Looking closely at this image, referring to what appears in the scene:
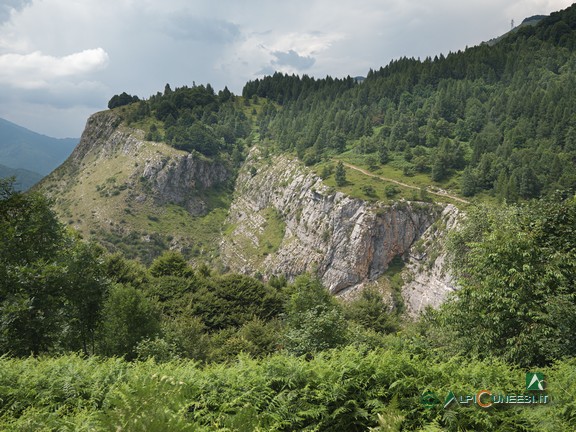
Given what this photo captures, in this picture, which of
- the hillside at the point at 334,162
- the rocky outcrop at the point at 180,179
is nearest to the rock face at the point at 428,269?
the hillside at the point at 334,162

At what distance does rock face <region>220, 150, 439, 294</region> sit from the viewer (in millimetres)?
96625

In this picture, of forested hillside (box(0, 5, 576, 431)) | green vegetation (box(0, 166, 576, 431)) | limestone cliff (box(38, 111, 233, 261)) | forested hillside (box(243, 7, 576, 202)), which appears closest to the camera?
green vegetation (box(0, 166, 576, 431))

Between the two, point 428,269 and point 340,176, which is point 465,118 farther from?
point 428,269

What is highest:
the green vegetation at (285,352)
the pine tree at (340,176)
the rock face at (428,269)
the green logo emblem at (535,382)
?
the pine tree at (340,176)

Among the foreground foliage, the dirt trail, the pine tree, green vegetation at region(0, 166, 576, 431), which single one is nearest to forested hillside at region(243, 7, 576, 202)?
the dirt trail

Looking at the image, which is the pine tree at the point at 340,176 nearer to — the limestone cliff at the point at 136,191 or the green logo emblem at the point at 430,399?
the limestone cliff at the point at 136,191

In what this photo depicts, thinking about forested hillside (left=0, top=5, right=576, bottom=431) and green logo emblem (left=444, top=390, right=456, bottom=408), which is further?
forested hillside (left=0, top=5, right=576, bottom=431)

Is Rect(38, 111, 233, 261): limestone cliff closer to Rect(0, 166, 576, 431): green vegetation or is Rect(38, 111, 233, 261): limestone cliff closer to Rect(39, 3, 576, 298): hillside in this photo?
Rect(39, 3, 576, 298): hillside


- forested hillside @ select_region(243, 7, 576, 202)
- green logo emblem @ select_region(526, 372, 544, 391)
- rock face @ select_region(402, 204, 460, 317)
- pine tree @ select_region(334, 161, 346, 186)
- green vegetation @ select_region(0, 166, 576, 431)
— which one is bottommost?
rock face @ select_region(402, 204, 460, 317)

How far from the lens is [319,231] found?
4272 inches

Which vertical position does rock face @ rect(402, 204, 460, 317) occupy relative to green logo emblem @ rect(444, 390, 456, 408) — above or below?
below

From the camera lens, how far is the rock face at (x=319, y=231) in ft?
317

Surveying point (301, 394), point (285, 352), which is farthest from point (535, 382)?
point (285, 352)

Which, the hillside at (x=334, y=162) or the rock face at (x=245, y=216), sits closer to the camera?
the rock face at (x=245, y=216)
